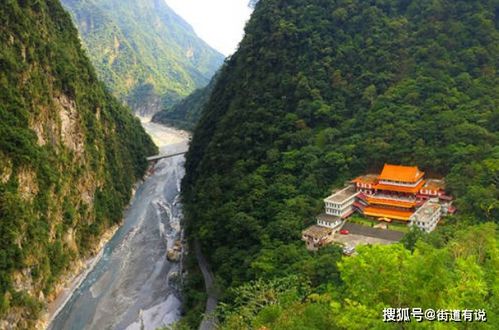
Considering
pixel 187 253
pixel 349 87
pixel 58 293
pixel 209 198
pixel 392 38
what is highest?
pixel 392 38

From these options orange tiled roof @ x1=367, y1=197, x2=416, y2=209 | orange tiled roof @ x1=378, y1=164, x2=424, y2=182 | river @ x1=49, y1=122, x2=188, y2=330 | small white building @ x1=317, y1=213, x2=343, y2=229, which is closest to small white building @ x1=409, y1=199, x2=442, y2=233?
orange tiled roof @ x1=367, y1=197, x2=416, y2=209

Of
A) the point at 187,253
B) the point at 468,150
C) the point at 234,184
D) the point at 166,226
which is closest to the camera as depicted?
the point at 468,150

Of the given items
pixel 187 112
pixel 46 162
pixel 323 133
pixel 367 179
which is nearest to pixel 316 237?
pixel 367 179

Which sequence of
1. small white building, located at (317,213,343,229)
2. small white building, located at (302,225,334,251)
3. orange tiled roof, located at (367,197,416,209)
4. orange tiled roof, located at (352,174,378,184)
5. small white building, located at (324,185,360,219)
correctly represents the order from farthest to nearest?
orange tiled roof, located at (352,174,378,184), orange tiled roof, located at (367,197,416,209), small white building, located at (324,185,360,219), small white building, located at (317,213,343,229), small white building, located at (302,225,334,251)

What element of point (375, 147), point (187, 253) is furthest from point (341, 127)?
point (187, 253)

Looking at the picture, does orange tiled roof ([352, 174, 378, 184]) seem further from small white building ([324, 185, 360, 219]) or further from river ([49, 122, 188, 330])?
river ([49, 122, 188, 330])

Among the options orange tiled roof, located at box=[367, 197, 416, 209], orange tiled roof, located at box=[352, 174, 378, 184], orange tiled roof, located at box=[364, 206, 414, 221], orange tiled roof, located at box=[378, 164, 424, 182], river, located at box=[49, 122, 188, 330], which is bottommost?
river, located at box=[49, 122, 188, 330]

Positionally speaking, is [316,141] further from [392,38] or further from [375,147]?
[392,38]
